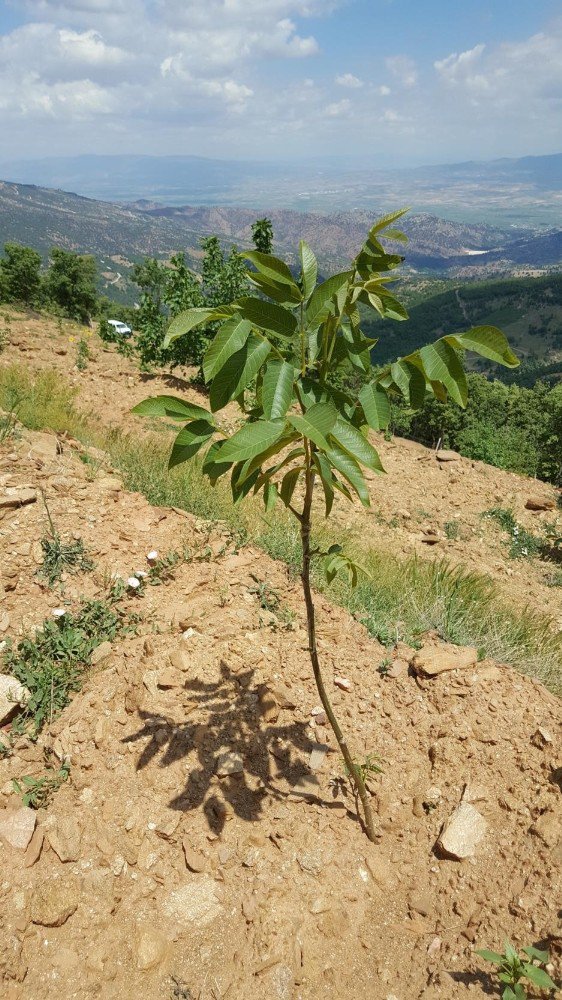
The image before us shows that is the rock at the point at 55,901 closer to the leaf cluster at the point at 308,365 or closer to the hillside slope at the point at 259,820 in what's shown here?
the hillside slope at the point at 259,820

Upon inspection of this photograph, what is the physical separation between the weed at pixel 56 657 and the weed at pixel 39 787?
0.95ft

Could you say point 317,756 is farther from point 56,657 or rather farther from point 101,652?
point 56,657

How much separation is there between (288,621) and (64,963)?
2000 millimetres

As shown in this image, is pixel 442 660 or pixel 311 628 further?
pixel 442 660

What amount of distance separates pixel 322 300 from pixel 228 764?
2331 mm

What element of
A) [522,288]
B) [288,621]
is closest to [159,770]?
[288,621]

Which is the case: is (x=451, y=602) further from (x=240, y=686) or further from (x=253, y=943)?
(x=253, y=943)

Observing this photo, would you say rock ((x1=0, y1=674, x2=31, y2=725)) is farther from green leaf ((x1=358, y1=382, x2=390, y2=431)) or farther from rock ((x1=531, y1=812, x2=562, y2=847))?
rock ((x1=531, y1=812, x2=562, y2=847))

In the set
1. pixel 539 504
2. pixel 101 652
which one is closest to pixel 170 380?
pixel 539 504

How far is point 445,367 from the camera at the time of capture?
1.44 meters

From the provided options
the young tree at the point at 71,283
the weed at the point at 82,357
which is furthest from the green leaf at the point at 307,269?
the young tree at the point at 71,283

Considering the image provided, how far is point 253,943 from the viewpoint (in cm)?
208

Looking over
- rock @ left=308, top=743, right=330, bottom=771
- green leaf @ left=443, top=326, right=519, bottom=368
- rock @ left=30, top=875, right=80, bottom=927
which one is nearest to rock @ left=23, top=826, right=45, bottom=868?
rock @ left=30, top=875, right=80, bottom=927

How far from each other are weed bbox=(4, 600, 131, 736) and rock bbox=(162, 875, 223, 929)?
45.4 inches
